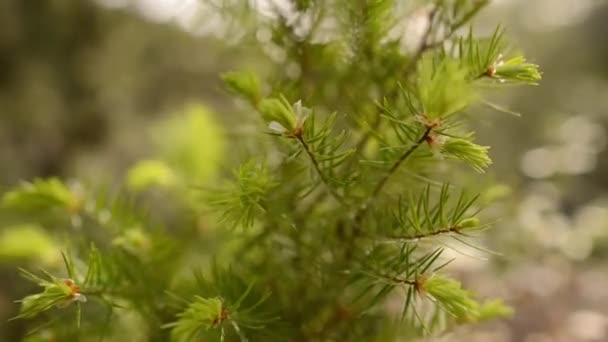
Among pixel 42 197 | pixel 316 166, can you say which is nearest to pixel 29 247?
pixel 42 197

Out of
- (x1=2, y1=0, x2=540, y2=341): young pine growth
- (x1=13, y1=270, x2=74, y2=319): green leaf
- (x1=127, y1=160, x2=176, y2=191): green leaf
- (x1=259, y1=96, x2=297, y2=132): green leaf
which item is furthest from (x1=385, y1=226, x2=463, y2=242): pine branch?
(x1=127, y1=160, x2=176, y2=191): green leaf

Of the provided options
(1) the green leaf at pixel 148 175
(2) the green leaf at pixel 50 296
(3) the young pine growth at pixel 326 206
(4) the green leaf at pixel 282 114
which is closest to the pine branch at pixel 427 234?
(3) the young pine growth at pixel 326 206

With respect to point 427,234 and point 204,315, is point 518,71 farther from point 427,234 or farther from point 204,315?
point 204,315

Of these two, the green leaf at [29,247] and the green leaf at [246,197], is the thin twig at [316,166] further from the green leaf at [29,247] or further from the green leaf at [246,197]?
the green leaf at [29,247]

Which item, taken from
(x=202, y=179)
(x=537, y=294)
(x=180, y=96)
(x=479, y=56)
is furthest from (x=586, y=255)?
(x=180, y=96)

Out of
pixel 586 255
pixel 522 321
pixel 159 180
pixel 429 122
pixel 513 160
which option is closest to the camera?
pixel 429 122

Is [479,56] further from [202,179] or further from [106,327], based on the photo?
[202,179]
